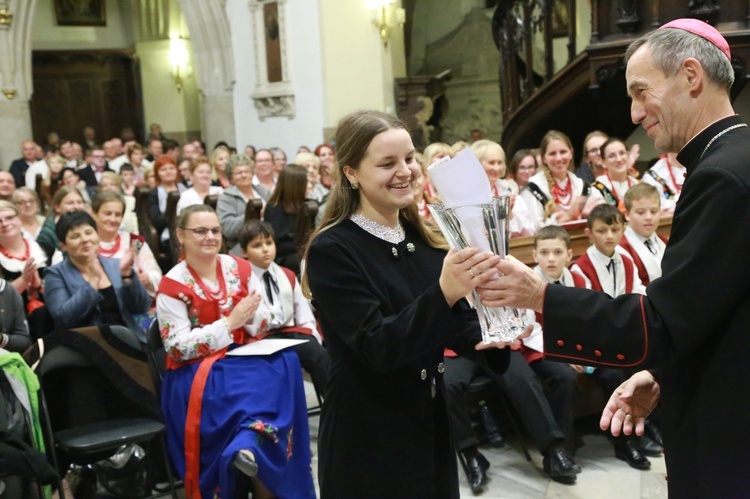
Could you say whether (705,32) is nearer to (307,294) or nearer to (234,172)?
(307,294)

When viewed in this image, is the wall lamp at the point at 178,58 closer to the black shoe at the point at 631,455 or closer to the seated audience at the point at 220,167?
the seated audience at the point at 220,167

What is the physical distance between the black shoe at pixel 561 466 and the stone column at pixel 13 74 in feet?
41.0

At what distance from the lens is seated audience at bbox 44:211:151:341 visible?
4152 millimetres

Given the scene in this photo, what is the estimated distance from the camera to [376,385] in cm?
202

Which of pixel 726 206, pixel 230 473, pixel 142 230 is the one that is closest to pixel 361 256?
pixel 726 206

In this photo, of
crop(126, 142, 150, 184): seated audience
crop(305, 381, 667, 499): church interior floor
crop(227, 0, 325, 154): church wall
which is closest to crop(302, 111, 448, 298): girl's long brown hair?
crop(305, 381, 667, 499): church interior floor

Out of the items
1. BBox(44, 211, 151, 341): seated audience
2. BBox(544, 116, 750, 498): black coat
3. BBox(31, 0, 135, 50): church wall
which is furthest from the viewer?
BBox(31, 0, 135, 50): church wall

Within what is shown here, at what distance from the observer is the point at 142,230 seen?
659cm

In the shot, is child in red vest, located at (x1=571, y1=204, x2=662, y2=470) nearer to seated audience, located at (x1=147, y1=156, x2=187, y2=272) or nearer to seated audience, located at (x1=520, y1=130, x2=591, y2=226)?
seated audience, located at (x1=520, y1=130, x2=591, y2=226)

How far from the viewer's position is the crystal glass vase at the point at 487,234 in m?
1.69

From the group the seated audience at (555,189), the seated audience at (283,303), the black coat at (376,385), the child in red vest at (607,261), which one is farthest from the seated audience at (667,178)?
the black coat at (376,385)

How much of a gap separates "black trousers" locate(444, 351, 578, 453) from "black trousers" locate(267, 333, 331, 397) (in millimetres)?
646

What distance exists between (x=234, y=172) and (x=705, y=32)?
541 cm

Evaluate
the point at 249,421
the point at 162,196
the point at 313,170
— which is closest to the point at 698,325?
the point at 249,421
